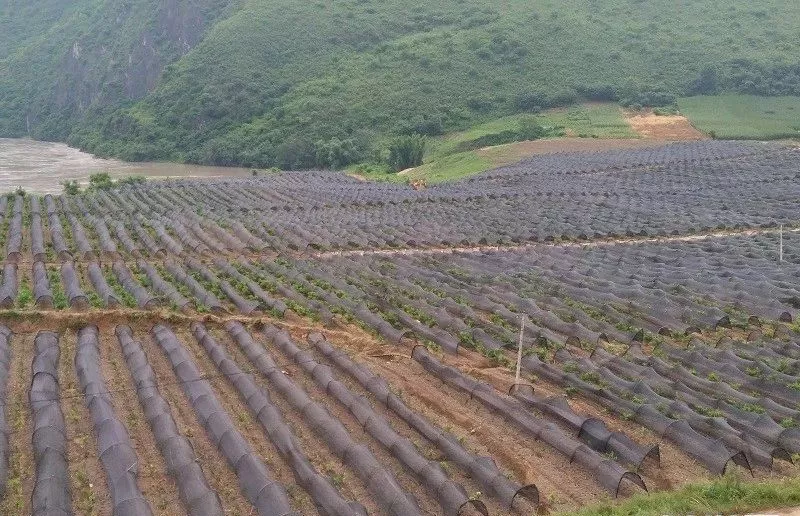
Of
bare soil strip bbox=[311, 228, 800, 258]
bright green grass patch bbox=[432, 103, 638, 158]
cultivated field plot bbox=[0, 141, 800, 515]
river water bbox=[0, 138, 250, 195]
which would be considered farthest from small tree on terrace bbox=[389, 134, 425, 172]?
bare soil strip bbox=[311, 228, 800, 258]

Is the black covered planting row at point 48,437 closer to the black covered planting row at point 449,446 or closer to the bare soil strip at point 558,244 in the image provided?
the black covered planting row at point 449,446

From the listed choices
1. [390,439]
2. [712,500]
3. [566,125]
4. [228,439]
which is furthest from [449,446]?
[566,125]

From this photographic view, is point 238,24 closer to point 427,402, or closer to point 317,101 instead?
point 317,101

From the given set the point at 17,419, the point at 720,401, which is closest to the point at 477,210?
the point at 720,401

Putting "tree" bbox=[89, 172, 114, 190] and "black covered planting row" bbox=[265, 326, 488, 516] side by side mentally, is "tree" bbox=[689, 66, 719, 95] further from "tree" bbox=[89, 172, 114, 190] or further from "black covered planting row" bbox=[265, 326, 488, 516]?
"black covered planting row" bbox=[265, 326, 488, 516]

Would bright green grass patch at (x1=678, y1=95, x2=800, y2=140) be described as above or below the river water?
above

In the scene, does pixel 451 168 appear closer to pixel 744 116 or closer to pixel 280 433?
pixel 744 116

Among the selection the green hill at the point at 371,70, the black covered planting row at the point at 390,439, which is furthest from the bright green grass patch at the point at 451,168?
the black covered planting row at the point at 390,439
